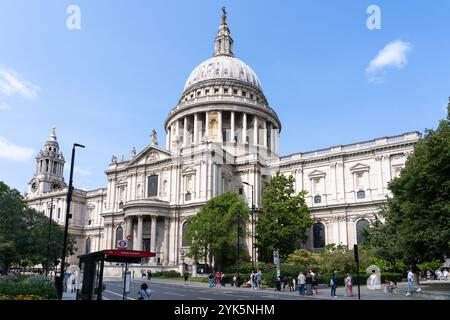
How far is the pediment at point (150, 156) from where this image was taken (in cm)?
7569

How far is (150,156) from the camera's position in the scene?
77.4m

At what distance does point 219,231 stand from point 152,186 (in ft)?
79.9

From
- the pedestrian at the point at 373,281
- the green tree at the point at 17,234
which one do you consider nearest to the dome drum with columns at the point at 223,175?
the green tree at the point at 17,234

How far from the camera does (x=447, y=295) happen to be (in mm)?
27344

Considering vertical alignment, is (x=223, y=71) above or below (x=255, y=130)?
→ above

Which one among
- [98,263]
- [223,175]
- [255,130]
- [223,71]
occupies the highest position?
[223,71]

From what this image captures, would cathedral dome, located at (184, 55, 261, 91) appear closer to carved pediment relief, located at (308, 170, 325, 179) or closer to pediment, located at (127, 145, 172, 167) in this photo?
pediment, located at (127, 145, 172, 167)

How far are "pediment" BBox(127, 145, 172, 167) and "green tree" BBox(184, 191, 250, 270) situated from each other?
61.9 ft

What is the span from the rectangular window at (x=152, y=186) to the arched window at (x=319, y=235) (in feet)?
86.9

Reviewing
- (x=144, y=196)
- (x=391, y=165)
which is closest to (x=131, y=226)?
(x=144, y=196)

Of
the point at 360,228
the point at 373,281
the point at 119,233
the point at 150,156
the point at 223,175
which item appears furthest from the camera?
the point at 119,233

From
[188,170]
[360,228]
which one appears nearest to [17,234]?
[188,170]

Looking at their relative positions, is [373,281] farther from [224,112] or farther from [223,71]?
[223,71]
